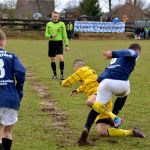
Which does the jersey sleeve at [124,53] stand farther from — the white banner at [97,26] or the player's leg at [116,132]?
the white banner at [97,26]

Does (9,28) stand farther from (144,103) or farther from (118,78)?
(118,78)

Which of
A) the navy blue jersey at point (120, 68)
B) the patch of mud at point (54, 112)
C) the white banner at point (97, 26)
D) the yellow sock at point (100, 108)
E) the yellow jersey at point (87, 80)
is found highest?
the navy blue jersey at point (120, 68)

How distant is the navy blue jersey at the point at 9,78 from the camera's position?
5.78 metres

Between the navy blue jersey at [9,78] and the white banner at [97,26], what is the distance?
131 feet

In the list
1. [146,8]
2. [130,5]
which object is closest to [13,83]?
[130,5]

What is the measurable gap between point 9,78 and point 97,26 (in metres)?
41.2

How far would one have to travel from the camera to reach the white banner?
4591cm

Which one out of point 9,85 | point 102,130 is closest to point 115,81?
point 102,130

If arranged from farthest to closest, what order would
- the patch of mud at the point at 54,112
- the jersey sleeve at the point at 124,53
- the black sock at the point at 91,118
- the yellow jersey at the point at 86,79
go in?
the patch of mud at the point at 54,112 < the yellow jersey at the point at 86,79 < the black sock at the point at 91,118 < the jersey sleeve at the point at 124,53

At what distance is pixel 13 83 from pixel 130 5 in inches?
3241

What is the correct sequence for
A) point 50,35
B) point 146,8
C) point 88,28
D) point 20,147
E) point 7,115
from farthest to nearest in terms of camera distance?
point 146,8, point 88,28, point 50,35, point 20,147, point 7,115

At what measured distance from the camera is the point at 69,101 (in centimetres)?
1078

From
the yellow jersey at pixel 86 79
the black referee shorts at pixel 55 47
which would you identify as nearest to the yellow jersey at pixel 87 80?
the yellow jersey at pixel 86 79

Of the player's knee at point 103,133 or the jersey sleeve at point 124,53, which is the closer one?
the jersey sleeve at point 124,53
